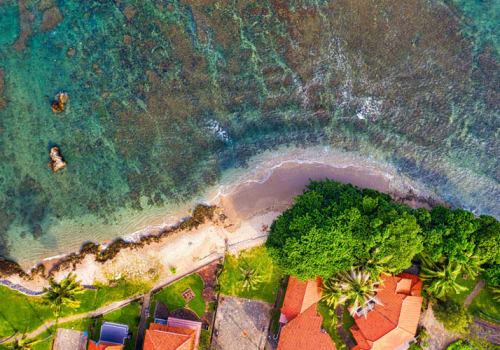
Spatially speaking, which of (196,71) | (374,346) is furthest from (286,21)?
(374,346)

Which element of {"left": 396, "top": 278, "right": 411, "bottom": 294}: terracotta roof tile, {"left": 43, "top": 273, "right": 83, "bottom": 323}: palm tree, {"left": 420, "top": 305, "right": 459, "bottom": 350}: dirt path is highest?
{"left": 396, "top": 278, "right": 411, "bottom": 294}: terracotta roof tile

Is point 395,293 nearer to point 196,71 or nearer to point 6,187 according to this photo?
point 196,71

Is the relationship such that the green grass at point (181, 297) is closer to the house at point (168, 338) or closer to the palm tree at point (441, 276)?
the house at point (168, 338)

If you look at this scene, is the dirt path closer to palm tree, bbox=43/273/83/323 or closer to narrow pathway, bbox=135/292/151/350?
narrow pathway, bbox=135/292/151/350

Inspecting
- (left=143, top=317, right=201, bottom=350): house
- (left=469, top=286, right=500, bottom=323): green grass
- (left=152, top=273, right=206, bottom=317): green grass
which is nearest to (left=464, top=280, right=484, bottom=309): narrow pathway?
(left=469, top=286, right=500, bottom=323): green grass

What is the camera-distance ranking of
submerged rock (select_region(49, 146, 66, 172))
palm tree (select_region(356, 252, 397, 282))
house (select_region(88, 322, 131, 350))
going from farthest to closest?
1. submerged rock (select_region(49, 146, 66, 172))
2. house (select_region(88, 322, 131, 350))
3. palm tree (select_region(356, 252, 397, 282))

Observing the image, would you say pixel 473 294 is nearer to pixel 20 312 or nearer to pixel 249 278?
pixel 249 278

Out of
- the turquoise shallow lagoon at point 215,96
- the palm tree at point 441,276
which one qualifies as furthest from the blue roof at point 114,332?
the palm tree at point 441,276
